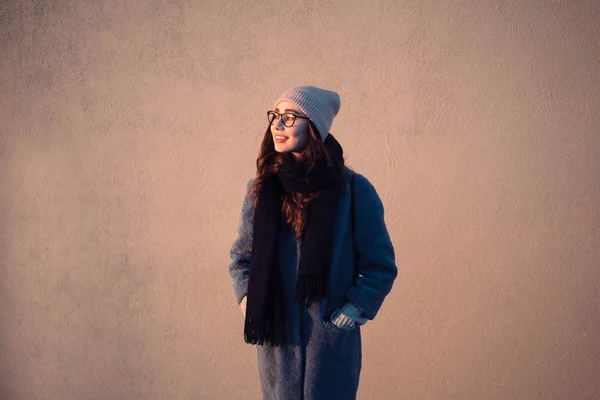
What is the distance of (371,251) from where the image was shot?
1.58m

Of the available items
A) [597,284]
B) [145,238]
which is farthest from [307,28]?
[597,284]

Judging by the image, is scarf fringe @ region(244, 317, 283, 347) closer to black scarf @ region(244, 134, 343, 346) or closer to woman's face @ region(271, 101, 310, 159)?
black scarf @ region(244, 134, 343, 346)

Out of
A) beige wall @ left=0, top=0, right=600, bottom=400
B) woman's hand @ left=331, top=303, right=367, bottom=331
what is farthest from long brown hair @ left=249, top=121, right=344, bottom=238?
beige wall @ left=0, top=0, right=600, bottom=400

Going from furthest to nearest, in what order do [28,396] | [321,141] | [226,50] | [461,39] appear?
1. [28,396]
2. [226,50]
3. [461,39]
4. [321,141]

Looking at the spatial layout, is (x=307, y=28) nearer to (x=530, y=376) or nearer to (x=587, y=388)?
(x=530, y=376)

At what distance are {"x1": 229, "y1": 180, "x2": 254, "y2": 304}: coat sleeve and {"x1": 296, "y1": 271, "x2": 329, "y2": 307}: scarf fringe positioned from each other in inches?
8.4

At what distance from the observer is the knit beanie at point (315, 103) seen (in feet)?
4.97

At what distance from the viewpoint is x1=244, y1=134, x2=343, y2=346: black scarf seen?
1511 mm

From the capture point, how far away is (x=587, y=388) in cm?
222

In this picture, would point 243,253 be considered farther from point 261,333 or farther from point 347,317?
point 347,317

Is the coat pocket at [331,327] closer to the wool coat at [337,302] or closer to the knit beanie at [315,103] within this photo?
the wool coat at [337,302]

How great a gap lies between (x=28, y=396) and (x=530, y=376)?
2248mm

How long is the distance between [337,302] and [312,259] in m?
0.17

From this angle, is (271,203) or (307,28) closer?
(271,203)
